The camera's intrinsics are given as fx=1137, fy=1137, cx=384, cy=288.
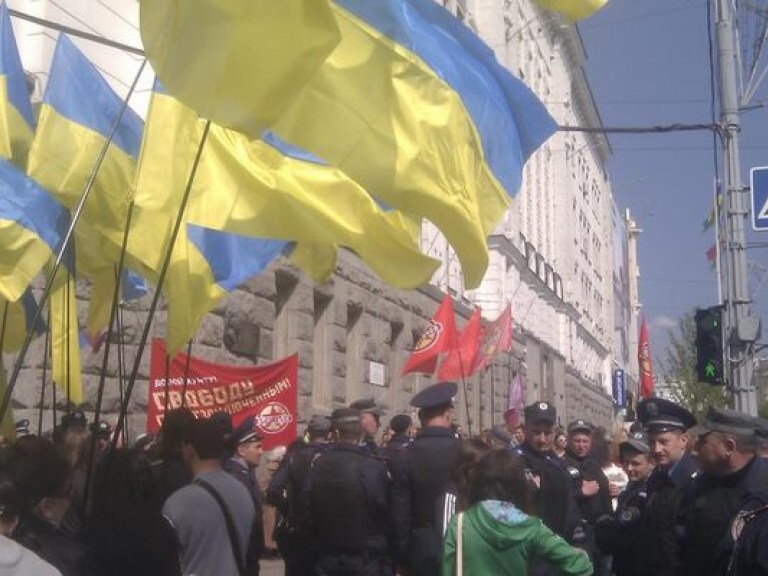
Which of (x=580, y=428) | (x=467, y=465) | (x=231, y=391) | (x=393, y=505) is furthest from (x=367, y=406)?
(x=467, y=465)

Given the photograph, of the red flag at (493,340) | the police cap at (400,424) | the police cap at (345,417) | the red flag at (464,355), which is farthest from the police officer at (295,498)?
the red flag at (493,340)

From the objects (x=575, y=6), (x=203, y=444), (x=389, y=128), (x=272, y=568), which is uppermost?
(x=575, y=6)

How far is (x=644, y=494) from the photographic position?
17.8ft

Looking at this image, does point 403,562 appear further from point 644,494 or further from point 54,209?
point 54,209

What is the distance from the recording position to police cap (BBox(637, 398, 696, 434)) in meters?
5.64

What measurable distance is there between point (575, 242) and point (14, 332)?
41630 mm

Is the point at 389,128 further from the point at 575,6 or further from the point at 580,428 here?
the point at 580,428

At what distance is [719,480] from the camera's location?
4898 mm

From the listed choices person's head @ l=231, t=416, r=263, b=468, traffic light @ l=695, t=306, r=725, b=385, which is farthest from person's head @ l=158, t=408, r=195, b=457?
traffic light @ l=695, t=306, r=725, b=385

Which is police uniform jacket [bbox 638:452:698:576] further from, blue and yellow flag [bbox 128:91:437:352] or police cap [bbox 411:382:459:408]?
blue and yellow flag [bbox 128:91:437:352]

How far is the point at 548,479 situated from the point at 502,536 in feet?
6.84

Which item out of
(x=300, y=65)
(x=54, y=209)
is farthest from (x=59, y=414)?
(x=300, y=65)

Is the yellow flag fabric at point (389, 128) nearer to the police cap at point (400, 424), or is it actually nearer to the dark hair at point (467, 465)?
the dark hair at point (467, 465)

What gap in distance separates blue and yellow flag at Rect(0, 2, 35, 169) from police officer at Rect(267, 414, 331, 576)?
7.81 ft
